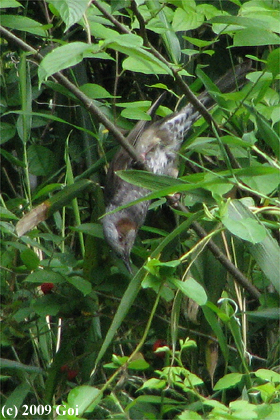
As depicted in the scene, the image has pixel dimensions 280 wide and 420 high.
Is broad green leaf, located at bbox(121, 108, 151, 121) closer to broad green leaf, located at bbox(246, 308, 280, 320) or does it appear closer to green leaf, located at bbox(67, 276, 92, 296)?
green leaf, located at bbox(67, 276, 92, 296)

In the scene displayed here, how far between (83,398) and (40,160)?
1963 mm

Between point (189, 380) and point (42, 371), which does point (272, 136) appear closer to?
point (189, 380)

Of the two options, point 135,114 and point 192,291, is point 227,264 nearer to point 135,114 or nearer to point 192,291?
point 135,114

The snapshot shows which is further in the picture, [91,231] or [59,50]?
[91,231]

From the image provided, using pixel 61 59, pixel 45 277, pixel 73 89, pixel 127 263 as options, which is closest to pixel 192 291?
pixel 61 59

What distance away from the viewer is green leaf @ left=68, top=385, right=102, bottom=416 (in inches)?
69.0

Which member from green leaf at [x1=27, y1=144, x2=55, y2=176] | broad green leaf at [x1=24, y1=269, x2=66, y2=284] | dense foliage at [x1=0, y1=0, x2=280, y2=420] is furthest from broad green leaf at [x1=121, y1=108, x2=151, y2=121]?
green leaf at [x1=27, y1=144, x2=55, y2=176]

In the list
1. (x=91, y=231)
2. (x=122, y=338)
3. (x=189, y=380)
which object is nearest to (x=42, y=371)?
(x=122, y=338)

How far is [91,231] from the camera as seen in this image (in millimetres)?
2795

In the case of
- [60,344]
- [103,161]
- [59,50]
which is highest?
[59,50]

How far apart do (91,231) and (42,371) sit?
769mm

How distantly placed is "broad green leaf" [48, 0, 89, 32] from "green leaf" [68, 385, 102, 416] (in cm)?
100

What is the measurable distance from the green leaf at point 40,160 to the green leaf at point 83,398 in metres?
1.86

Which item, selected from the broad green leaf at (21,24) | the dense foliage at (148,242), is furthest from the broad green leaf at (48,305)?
the broad green leaf at (21,24)
